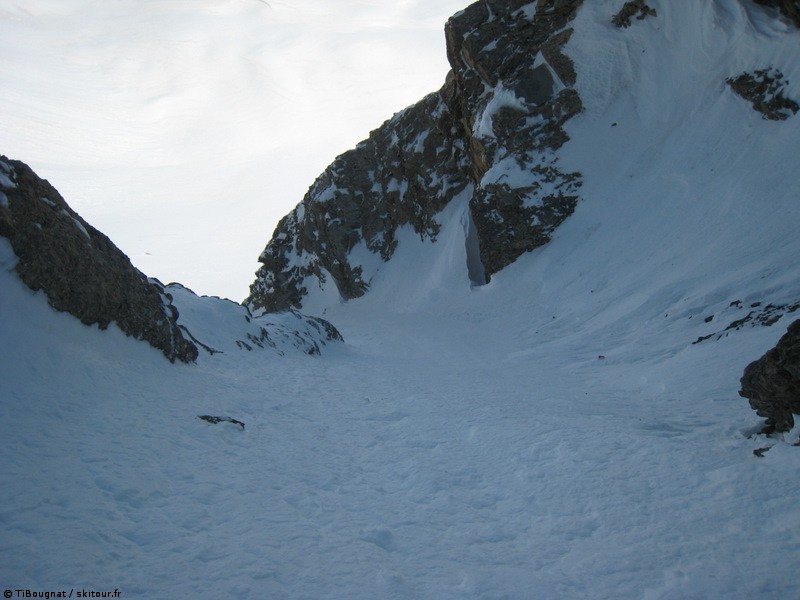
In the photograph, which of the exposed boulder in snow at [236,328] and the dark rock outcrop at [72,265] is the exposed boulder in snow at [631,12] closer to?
the exposed boulder in snow at [236,328]

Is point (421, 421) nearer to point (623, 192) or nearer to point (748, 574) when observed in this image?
point (748, 574)

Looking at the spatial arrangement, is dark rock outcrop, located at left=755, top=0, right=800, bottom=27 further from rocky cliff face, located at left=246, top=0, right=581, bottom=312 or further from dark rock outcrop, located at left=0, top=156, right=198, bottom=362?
dark rock outcrop, located at left=0, top=156, right=198, bottom=362

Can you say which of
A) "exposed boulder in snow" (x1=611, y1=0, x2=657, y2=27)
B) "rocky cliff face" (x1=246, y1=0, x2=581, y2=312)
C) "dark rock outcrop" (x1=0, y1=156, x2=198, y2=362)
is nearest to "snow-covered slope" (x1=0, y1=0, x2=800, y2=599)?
"dark rock outcrop" (x1=0, y1=156, x2=198, y2=362)

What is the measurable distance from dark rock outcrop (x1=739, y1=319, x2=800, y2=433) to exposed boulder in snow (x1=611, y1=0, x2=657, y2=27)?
27057mm

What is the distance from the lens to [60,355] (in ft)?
30.2

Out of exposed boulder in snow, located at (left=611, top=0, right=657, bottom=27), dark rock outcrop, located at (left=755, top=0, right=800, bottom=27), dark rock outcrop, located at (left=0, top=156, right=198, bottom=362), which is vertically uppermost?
exposed boulder in snow, located at (left=611, top=0, right=657, bottom=27)

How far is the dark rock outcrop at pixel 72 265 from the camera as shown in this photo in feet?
33.3

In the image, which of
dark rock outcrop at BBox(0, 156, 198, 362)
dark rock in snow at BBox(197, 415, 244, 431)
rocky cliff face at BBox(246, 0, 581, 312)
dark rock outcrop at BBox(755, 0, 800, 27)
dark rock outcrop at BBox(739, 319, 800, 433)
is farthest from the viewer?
rocky cliff face at BBox(246, 0, 581, 312)

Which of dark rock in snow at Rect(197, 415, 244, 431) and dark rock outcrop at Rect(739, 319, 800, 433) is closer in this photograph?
dark rock outcrop at Rect(739, 319, 800, 433)

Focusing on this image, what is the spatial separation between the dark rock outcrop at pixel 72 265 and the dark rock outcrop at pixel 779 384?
10.6 m

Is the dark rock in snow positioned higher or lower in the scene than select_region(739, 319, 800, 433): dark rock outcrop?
higher

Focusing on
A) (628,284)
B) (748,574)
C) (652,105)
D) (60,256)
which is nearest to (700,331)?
(628,284)

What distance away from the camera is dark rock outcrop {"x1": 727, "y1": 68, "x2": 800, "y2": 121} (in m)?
20.8

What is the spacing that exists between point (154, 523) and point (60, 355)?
4741mm
